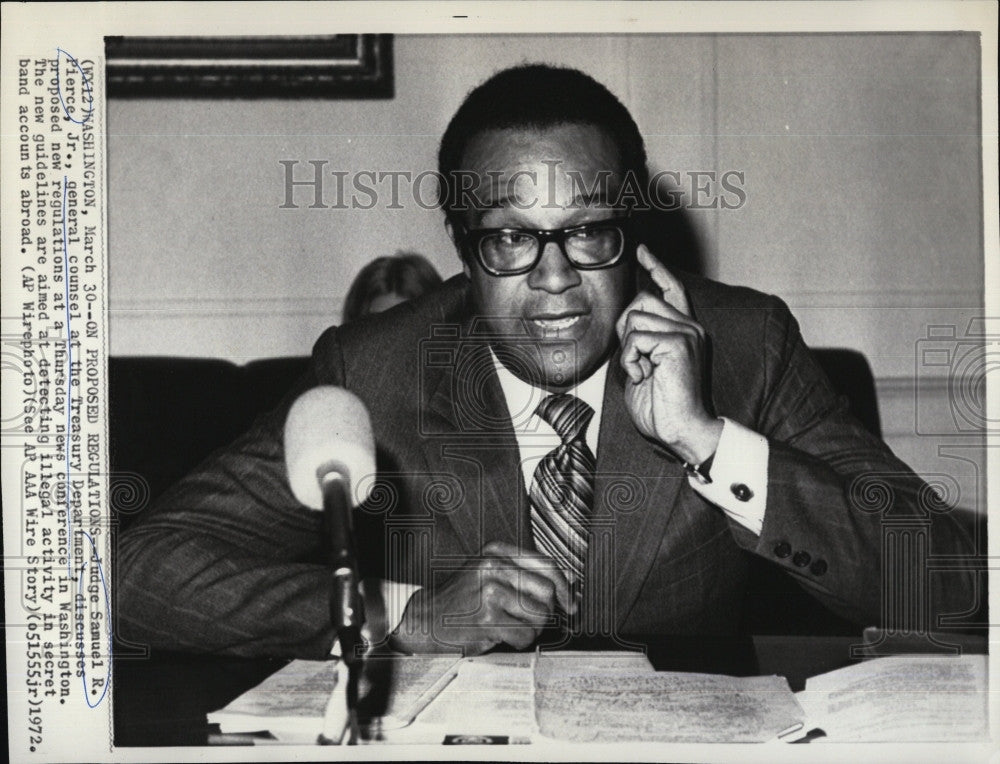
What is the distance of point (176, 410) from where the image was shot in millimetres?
1326

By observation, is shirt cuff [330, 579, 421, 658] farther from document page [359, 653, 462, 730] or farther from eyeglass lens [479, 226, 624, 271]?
eyeglass lens [479, 226, 624, 271]

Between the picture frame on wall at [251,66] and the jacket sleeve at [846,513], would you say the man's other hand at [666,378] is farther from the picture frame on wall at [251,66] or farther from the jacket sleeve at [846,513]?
the picture frame on wall at [251,66]

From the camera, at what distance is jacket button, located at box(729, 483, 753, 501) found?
127cm

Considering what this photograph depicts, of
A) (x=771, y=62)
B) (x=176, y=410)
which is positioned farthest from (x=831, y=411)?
(x=176, y=410)

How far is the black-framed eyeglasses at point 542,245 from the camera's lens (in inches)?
50.3

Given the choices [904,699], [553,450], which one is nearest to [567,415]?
[553,450]

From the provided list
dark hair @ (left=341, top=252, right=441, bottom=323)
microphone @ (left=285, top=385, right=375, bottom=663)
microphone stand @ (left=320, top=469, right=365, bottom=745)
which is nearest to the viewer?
microphone stand @ (left=320, top=469, right=365, bottom=745)

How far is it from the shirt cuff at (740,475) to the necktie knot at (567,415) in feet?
0.51

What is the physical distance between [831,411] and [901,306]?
0.16m

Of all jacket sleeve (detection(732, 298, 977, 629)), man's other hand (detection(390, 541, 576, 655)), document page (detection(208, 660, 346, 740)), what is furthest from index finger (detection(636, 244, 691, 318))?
document page (detection(208, 660, 346, 740))

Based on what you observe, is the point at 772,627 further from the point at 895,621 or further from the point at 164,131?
the point at 164,131

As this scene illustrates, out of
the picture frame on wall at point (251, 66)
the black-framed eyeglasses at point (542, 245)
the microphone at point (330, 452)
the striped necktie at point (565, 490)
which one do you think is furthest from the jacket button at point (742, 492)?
the picture frame on wall at point (251, 66)

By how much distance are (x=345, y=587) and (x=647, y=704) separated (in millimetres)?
402

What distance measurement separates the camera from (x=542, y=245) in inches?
50.3
